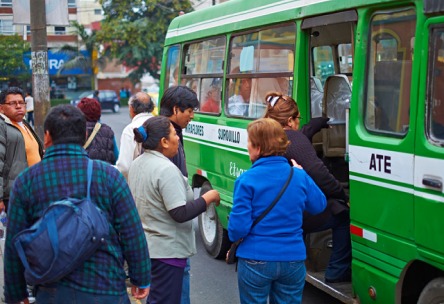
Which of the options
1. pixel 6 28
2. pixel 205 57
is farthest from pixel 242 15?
pixel 6 28

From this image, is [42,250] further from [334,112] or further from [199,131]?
[199,131]

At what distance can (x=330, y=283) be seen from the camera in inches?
219

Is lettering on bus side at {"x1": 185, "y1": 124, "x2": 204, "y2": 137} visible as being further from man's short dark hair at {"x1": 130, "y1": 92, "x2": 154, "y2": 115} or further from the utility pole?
the utility pole

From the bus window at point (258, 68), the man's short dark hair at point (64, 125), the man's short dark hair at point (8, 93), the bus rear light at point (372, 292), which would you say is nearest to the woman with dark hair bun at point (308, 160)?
the bus rear light at point (372, 292)

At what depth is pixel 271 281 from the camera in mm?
4020

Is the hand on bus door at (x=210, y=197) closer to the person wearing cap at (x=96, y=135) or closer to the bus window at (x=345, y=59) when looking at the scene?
the person wearing cap at (x=96, y=135)

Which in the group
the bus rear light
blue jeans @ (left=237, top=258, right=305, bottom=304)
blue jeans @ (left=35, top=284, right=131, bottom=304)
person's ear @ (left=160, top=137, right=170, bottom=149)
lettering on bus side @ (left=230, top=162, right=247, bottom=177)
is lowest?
the bus rear light

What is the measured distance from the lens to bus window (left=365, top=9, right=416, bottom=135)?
4.43 m

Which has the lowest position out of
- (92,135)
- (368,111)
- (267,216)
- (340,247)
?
(340,247)

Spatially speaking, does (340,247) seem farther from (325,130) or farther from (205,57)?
(205,57)

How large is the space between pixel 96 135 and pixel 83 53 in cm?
4596

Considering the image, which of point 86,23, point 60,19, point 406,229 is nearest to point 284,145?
point 406,229

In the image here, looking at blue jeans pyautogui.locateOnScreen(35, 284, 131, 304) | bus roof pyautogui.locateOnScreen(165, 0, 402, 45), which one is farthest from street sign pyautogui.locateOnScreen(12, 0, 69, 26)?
blue jeans pyautogui.locateOnScreen(35, 284, 131, 304)

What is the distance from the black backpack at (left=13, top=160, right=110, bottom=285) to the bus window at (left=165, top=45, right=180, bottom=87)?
627 centimetres
